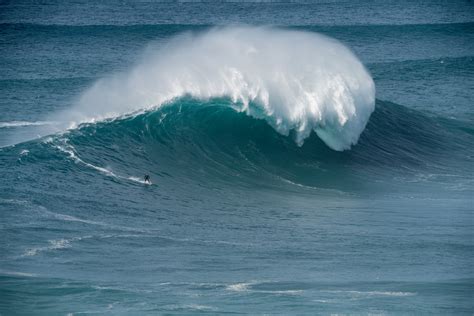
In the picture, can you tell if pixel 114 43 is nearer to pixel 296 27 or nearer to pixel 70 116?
pixel 296 27

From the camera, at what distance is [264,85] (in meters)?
27.2

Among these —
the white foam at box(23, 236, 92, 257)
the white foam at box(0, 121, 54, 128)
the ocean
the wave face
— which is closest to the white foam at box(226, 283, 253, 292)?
the ocean

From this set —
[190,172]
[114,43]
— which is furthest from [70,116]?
[114,43]

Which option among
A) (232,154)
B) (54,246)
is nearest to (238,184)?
(232,154)

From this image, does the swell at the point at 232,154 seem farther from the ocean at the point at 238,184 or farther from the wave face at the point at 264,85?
the wave face at the point at 264,85

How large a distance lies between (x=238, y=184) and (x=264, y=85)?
461 centimetres

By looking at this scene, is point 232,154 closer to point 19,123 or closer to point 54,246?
point 19,123

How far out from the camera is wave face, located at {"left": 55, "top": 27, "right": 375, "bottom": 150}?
26.8 metres

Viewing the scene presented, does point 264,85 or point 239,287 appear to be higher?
point 264,85

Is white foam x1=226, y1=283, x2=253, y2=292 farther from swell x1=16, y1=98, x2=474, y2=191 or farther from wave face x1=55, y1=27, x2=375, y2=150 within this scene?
wave face x1=55, y1=27, x2=375, y2=150

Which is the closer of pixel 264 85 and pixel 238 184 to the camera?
pixel 238 184

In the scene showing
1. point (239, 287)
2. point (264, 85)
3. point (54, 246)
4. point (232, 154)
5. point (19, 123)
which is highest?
point (264, 85)

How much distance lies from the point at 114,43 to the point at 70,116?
2046cm

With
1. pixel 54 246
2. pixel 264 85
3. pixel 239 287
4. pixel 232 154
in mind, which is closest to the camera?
pixel 239 287
